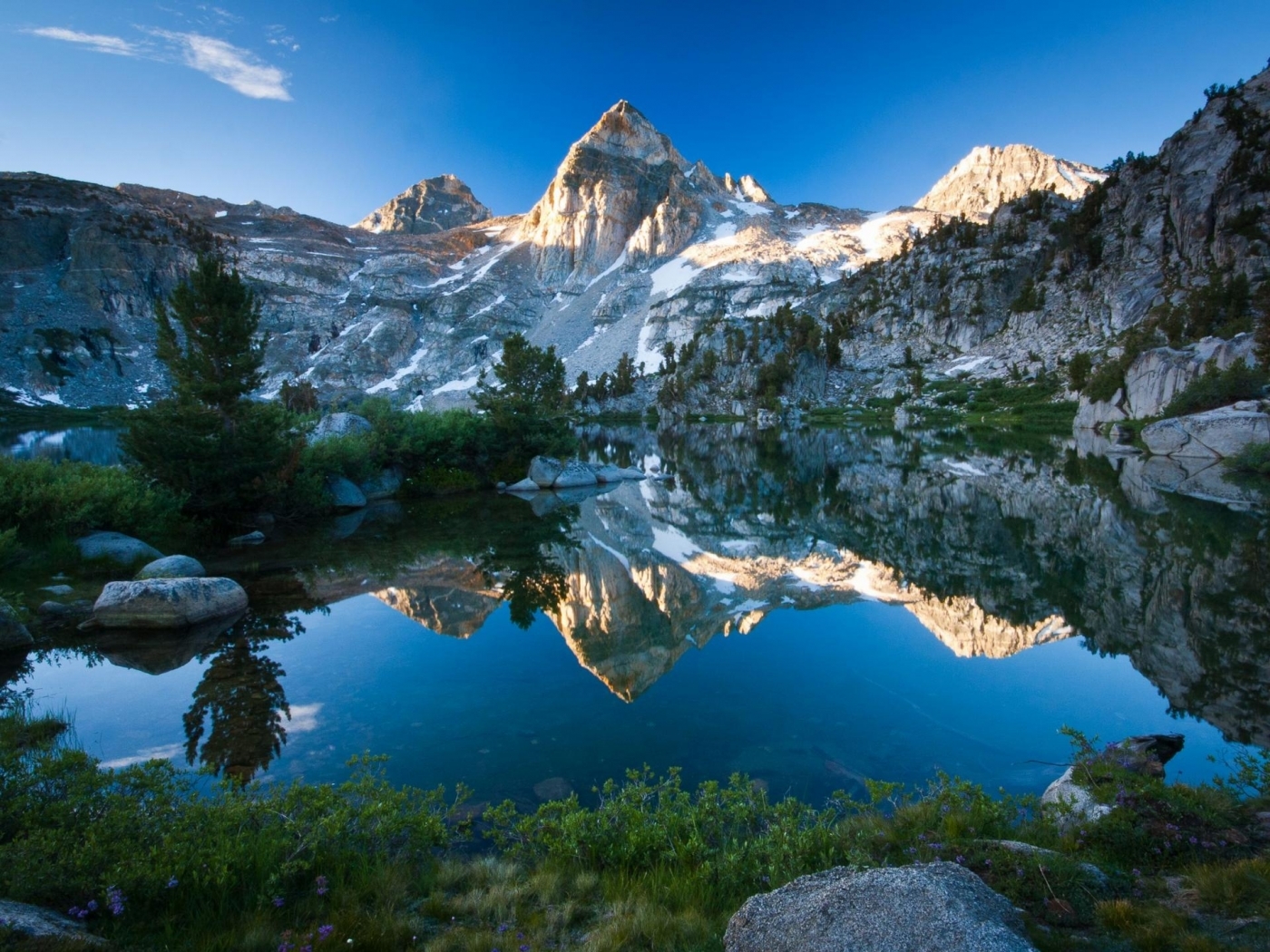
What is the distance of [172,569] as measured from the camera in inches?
496

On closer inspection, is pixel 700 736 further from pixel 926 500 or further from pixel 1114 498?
pixel 1114 498

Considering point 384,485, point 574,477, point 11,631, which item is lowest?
point 11,631

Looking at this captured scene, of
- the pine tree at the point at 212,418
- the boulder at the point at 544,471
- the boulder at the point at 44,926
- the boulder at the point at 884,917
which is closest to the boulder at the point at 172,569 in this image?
the pine tree at the point at 212,418

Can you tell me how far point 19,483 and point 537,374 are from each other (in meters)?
28.9

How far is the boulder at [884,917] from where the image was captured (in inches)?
104

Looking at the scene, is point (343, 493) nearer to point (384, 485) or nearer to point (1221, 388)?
point (384, 485)

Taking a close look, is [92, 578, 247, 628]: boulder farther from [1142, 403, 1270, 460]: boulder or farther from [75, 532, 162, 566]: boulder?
[1142, 403, 1270, 460]: boulder

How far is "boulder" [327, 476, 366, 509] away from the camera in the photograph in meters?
24.2

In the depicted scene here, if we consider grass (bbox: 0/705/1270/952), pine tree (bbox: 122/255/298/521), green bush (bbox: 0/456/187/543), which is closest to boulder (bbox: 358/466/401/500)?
pine tree (bbox: 122/255/298/521)

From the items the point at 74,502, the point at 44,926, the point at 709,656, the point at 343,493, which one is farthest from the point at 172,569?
the point at 343,493

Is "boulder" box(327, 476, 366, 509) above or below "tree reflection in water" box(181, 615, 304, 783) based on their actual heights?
above

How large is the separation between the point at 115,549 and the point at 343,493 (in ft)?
34.9

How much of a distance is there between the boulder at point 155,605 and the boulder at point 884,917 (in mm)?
12076

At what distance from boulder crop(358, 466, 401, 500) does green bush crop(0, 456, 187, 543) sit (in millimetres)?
10279
